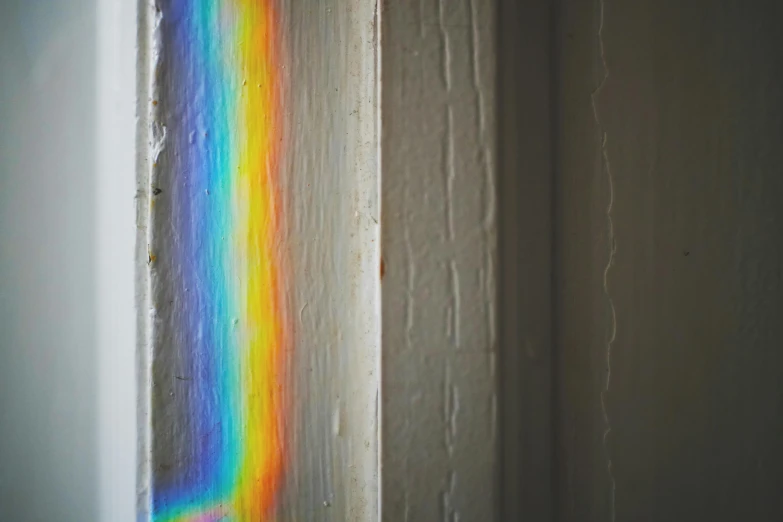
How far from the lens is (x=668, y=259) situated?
15.1 inches

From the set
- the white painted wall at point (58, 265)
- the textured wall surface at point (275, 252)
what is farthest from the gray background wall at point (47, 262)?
the textured wall surface at point (275, 252)

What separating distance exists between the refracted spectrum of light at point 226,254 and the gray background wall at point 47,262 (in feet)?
0.58

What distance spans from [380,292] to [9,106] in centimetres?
53

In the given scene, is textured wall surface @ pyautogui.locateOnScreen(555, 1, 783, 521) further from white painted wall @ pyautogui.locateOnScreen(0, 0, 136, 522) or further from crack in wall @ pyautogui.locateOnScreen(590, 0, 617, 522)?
white painted wall @ pyautogui.locateOnScreen(0, 0, 136, 522)

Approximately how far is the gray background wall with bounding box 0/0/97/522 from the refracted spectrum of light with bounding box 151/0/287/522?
0.18 metres

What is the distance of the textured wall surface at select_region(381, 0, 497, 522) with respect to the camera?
0.33 m

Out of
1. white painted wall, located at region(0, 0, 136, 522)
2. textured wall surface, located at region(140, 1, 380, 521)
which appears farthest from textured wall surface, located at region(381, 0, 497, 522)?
white painted wall, located at region(0, 0, 136, 522)

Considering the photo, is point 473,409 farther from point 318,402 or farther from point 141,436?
point 141,436

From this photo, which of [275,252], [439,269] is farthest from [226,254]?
[439,269]

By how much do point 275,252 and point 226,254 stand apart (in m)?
0.04

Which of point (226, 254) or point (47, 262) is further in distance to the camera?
point (47, 262)

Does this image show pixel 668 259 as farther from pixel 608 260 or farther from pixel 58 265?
pixel 58 265

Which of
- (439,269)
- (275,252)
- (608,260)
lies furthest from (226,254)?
(608,260)

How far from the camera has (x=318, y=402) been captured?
372 mm
